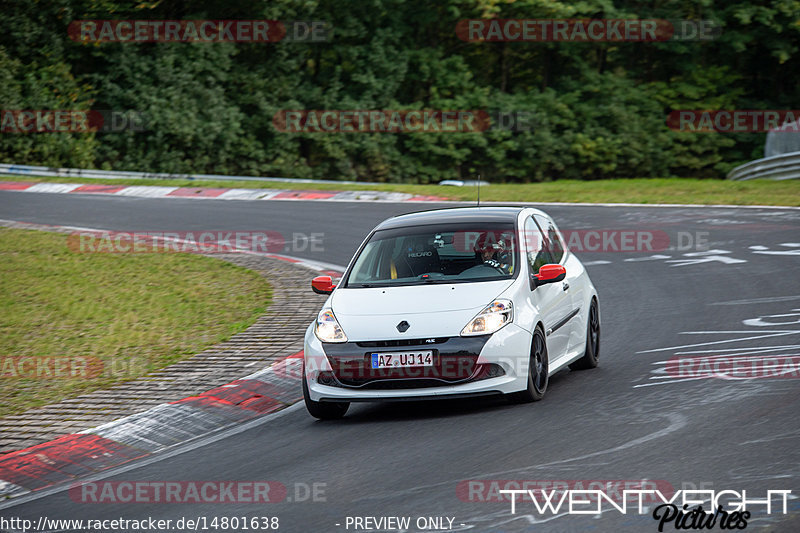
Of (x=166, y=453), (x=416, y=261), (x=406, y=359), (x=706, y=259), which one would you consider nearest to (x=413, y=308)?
(x=406, y=359)

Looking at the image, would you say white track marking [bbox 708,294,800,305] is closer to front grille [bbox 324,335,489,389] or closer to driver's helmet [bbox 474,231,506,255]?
driver's helmet [bbox 474,231,506,255]

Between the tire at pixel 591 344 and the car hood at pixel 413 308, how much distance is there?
163cm

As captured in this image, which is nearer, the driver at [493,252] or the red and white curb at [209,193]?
the driver at [493,252]

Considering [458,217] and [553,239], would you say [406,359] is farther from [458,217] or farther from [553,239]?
[553,239]

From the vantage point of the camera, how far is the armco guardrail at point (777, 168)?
28436 mm

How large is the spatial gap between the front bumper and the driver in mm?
921

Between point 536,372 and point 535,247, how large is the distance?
1465 mm

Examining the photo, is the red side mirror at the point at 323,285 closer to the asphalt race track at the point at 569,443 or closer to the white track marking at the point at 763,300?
the asphalt race track at the point at 569,443

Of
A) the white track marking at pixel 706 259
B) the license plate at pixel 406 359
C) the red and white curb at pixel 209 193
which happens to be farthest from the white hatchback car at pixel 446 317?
the red and white curb at pixel 209 193

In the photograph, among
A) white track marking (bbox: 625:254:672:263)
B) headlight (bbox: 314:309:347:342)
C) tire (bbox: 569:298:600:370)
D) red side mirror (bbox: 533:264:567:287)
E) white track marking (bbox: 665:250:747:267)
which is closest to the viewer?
headlight (bbox: 314:309:347:342)

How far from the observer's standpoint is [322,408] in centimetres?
852

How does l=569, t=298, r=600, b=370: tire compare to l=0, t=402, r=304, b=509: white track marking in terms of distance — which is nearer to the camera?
l=0, t=402, r=304, b=509: white track marking

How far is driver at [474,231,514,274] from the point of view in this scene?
9070mm

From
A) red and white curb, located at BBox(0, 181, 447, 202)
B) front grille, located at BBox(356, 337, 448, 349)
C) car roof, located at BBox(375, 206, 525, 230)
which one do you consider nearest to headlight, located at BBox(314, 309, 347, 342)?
front grille, located at BBox(356, 337, 448, 349)
